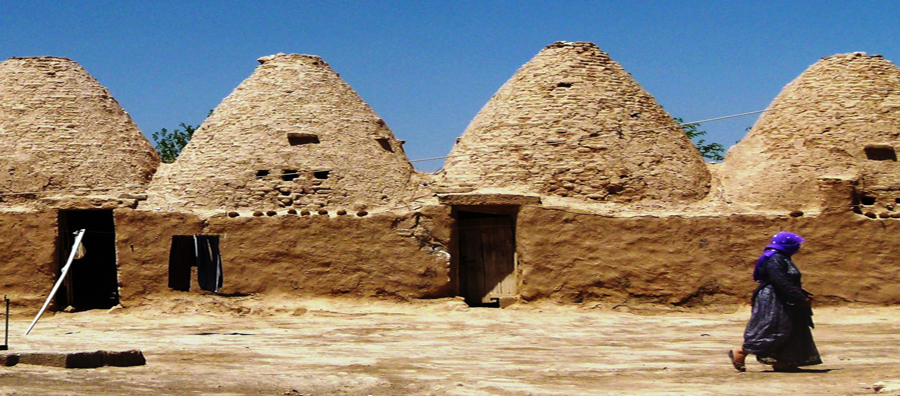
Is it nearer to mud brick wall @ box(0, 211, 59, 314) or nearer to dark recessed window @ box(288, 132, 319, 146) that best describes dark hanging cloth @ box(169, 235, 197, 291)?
mud brick wall @ box(0, 211, 59, 314)

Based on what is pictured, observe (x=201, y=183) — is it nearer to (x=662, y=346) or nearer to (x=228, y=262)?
(x=228, y=262)

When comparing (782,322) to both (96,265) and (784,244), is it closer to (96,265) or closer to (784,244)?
(784,244)

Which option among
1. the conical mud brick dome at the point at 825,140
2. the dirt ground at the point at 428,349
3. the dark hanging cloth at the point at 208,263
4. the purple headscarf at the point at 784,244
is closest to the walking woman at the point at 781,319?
the purple headscarf at the point at 784,244

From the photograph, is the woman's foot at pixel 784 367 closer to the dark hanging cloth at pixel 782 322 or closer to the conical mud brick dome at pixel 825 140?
the dark hanging cloth at pixel 782 322

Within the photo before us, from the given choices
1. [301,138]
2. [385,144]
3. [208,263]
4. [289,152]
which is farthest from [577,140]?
A: [208,263]

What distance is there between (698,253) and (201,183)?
286 inches

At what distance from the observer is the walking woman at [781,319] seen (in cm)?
916

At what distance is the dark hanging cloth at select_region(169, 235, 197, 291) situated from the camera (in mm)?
15859

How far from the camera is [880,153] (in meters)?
16.8

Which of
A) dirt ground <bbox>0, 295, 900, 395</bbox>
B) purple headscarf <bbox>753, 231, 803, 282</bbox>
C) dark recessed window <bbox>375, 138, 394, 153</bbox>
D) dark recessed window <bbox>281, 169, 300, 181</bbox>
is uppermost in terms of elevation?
dark recessed window <bbox>375, 138, 394, 153</bbox>

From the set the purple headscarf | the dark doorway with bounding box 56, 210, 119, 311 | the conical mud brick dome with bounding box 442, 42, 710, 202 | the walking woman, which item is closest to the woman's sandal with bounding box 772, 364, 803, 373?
the walking woman

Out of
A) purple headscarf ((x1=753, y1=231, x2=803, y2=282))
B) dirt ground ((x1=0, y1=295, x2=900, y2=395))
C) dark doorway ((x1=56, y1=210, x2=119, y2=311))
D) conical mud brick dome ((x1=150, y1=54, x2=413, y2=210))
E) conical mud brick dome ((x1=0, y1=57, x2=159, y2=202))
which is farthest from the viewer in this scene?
conical mud brick dome ((x1=0, y1=57, x2=159, y2=202))

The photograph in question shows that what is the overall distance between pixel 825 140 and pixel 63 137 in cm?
1171

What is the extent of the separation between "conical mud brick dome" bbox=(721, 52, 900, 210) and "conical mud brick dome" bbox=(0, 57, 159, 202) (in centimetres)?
950
